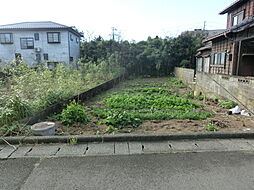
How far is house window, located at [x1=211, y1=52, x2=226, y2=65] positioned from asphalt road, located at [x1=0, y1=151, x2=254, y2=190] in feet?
24.8

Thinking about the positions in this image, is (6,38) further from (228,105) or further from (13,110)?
(228,105)

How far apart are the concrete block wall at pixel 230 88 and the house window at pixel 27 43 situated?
16.3 meters

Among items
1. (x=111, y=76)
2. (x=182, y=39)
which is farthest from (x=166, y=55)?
(x=111, y=76)

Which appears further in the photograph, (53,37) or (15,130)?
(53,37)

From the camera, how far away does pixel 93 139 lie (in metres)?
3.01

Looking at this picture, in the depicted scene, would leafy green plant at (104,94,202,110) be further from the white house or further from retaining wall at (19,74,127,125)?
the white house

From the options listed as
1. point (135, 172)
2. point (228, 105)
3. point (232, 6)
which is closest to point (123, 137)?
point (135, 172)

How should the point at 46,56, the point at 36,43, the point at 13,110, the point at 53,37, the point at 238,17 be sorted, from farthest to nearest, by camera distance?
the point at 46,56
the point at 36,43
the point at 53,37
the point at 238,17
the point at 13,110

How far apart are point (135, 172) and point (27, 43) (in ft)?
61.9

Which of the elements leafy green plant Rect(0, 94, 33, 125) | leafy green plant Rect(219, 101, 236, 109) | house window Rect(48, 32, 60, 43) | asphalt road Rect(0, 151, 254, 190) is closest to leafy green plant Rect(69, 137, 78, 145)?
asphalt road Rect(0, 151, 254, 190)

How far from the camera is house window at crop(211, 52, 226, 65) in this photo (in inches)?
349

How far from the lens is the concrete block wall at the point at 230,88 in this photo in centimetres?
448

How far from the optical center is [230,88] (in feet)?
17.8

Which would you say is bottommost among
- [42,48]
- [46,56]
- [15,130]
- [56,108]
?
[15,130]
